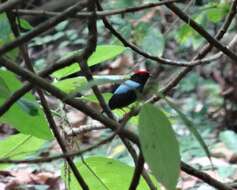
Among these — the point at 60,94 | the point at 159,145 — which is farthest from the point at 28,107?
the point at 159,145

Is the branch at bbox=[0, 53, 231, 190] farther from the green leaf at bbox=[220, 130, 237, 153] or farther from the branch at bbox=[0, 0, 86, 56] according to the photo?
the green leaf at bbox=[220, 130, 237, 153]

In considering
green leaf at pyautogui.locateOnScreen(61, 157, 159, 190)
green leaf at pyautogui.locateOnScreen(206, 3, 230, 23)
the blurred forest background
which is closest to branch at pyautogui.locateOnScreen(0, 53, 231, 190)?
the blurred forest background

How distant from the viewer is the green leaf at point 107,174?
1020 millimetres

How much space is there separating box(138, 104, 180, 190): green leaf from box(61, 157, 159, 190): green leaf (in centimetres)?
38

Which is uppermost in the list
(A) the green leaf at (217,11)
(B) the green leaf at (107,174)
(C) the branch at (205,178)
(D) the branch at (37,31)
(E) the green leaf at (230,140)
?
(D) the branch at (37,31)

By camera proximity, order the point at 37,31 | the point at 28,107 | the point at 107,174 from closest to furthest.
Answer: the point at 37,31
the point at 28,107
the point at 107,174

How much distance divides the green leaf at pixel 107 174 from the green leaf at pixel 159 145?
38cm

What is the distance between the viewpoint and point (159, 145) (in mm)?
634

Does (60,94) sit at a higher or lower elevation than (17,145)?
higher

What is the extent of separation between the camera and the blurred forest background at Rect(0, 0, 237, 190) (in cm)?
91

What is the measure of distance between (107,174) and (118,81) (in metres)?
0.39

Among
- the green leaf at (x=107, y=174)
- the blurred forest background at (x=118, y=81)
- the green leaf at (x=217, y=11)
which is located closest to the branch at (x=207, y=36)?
the blurred forest background at (x=118, y=81)

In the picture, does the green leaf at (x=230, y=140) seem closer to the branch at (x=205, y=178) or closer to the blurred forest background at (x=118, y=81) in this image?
the blurred forest background at (x=118, y=81)

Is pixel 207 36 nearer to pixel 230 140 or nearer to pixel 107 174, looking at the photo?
pixel 107 174
